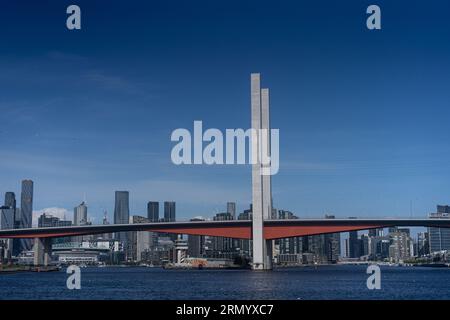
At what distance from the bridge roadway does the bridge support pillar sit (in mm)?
4175

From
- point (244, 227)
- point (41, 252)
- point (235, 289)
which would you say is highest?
point (244, 227)

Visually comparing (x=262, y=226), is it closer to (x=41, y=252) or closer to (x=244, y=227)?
(x=244, y=227)

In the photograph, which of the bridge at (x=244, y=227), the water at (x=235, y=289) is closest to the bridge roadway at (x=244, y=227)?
the bridge at (x=244, y=227)

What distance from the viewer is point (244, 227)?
51031 millimetres

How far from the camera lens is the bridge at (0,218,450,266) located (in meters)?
47.7

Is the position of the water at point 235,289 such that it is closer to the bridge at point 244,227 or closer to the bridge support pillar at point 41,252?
the bridge at point 244,227

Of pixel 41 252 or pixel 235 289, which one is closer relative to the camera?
pixel 235 289

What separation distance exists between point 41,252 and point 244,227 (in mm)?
22278

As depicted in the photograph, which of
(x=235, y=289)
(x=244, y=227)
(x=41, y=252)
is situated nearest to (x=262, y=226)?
(x=244, y=227)

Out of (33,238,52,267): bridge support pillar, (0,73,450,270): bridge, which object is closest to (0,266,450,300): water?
(0,73,450,270): bridge
